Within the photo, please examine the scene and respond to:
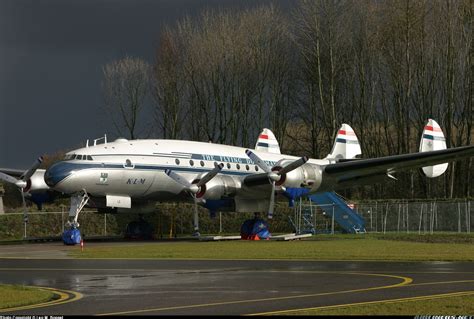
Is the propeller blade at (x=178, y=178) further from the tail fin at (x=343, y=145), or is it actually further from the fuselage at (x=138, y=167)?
Result: the tail fin at (x=343, y=145)

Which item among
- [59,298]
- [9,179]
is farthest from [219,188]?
[59,298]

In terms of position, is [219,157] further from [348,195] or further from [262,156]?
[348,195]

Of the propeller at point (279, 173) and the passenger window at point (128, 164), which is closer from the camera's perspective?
the passenger window at point (128, 164)

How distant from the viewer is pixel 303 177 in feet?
141

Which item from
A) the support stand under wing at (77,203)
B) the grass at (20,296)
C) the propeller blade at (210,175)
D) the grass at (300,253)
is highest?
the propeller blade at (210,175)

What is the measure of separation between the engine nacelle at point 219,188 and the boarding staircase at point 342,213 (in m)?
10.2

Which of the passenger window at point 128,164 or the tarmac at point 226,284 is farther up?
the passenger window at point 128,164

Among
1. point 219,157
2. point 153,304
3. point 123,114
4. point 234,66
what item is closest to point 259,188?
point 219,157

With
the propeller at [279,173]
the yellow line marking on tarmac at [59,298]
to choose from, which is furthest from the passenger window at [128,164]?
the yellow line marking on tarmac at [59,298]

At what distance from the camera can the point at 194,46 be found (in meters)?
79.4

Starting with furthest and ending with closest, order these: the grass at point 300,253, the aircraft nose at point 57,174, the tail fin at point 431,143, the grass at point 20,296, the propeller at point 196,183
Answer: the tail fin at point 431,143
the propeller at point 196,183
the aircraft nose at point 57,174
the grass at point 300,253
the grass at point 20,296

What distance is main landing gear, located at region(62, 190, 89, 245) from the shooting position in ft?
127

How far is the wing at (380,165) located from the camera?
42.3m

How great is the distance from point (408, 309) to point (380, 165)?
1207 inches
